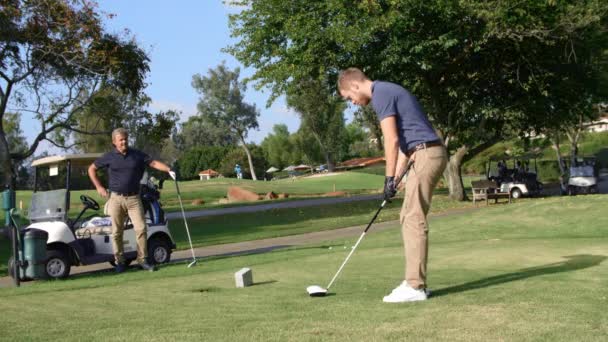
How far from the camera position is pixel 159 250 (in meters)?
14.0

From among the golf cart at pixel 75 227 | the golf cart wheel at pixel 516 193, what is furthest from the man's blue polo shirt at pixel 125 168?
the golf cart wheel at pixel 516 193

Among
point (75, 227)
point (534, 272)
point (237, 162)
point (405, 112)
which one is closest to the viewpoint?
point (405, 112)

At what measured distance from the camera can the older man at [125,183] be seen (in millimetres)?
11961

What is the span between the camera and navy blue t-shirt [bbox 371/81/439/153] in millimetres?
6664

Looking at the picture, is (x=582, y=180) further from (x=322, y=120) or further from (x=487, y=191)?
(x=322, y=120)

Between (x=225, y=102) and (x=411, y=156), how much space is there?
9159 cm

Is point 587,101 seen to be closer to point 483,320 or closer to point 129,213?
point 129,213

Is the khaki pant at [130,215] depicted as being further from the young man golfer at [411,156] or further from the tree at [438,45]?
the tree at [438,45]

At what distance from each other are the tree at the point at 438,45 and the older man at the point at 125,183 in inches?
634

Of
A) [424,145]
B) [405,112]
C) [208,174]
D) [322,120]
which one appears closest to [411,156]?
[424,145]

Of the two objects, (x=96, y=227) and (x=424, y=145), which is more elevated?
(x=424, y=145)

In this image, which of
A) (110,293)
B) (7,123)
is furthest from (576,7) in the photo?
(7,123)

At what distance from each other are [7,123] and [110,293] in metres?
43.2

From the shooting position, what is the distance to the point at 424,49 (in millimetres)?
27891
